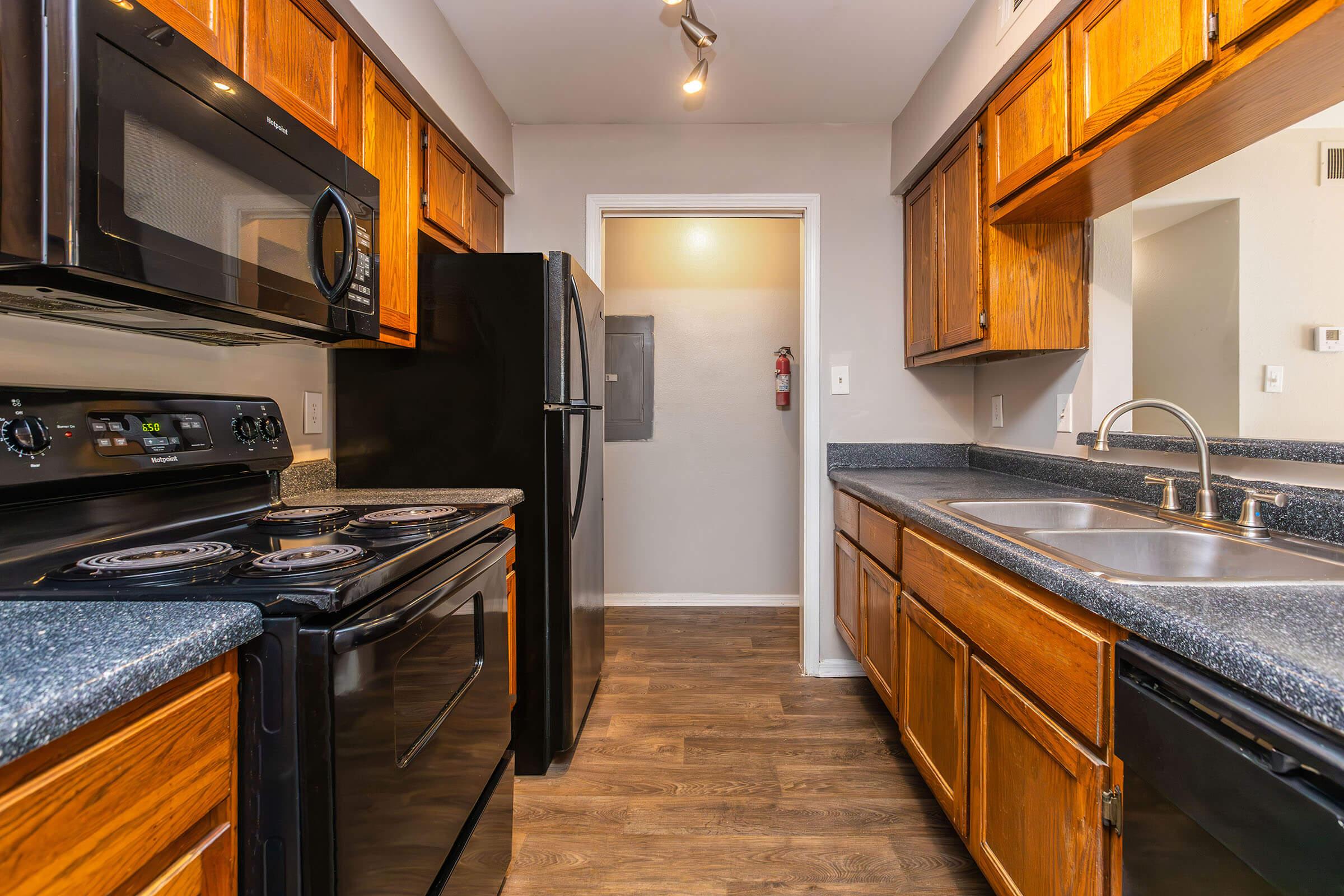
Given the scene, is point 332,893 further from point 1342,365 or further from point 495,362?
point 1342,365

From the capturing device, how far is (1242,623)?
28.4 inches

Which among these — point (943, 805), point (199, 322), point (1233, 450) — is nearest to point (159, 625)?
point (199, 322)

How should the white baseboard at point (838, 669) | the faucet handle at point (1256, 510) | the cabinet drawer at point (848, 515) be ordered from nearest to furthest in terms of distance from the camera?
the faucet handle at point (1256, 510)
the cabinet drawer at point (848, 515)
the white baseboard at point (838, 669)

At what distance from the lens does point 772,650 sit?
292 centimetres

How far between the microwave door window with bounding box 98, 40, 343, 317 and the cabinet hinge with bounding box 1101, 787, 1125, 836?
153 cm

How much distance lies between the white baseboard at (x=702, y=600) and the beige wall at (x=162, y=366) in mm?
2117

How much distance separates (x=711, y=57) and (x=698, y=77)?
0.09 meters

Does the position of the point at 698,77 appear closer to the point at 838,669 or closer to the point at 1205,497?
the point at 1205,497

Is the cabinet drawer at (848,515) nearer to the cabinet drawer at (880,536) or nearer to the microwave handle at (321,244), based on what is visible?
the cabinet drawer at (880,536)

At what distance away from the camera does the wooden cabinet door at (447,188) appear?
6.57 ft

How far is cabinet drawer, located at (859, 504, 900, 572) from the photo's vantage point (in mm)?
1844

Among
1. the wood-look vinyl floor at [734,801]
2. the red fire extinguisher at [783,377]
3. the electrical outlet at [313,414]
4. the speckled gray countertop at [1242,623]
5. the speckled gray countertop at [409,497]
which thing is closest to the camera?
the speckled gray countertop at [1242,623]

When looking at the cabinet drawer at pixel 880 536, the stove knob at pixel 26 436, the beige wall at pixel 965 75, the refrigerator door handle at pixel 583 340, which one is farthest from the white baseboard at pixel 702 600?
the stove knob at pixel 26 436

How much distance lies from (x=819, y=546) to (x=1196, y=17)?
201cm
